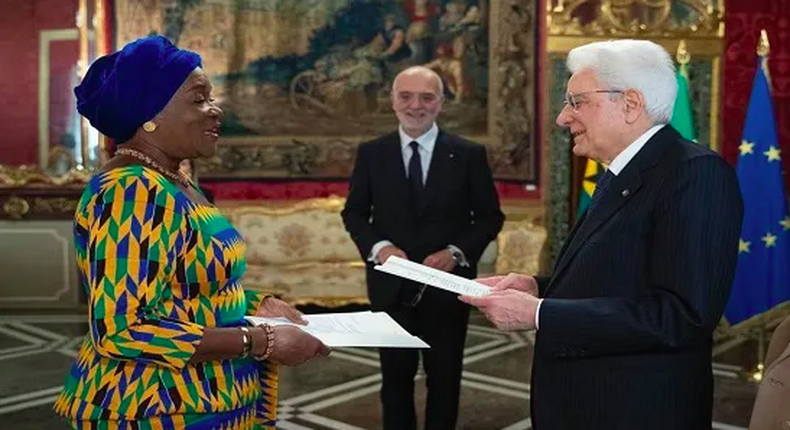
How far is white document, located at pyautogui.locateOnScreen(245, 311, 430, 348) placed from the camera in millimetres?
2027

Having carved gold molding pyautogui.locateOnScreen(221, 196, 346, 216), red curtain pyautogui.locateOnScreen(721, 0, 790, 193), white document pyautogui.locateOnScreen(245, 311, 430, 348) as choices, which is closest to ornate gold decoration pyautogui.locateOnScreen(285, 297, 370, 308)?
carved gold molding pyautogui.locateOnScreen(221, 196, 346, 216)

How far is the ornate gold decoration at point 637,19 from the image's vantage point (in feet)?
26.0

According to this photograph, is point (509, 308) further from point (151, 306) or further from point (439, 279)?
point (151, 306)

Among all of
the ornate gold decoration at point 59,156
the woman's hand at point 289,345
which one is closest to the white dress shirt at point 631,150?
the woman's hand at point 289,345

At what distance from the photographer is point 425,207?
3771 mm

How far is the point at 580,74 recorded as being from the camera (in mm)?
2064

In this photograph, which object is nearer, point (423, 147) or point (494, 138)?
point (423, 147)

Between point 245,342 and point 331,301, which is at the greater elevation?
point 245,342

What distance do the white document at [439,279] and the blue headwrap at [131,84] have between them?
64cm

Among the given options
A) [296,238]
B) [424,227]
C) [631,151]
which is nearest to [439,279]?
[631,151]

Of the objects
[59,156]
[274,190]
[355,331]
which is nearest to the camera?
[355,331]

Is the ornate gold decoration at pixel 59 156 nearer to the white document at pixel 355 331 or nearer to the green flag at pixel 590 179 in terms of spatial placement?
the green flag at pixel 590 179

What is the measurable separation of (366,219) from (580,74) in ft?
6.45

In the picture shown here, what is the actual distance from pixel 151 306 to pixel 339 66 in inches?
262
